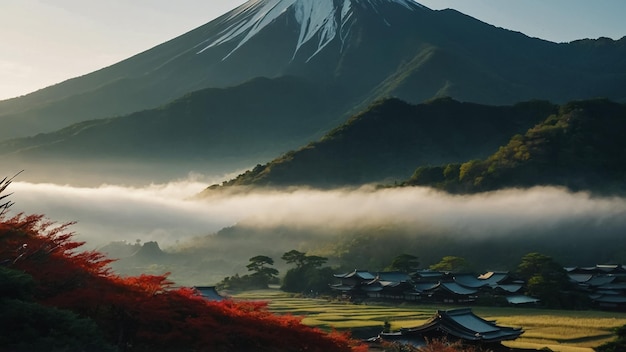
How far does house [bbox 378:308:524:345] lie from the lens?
2358cm

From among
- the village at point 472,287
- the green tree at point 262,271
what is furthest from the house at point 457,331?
the green tree at point 262,271

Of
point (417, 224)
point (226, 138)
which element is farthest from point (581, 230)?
point (226, 138)

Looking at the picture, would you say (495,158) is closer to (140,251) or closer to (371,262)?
(371,262)

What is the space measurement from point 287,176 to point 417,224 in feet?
121

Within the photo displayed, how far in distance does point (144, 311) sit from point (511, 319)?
2878 centimetres

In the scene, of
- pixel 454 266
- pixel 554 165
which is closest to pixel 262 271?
pixel 454 266

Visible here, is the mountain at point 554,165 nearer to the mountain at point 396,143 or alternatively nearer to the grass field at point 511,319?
the mountain at point 396,143

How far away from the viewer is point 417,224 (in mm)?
78188

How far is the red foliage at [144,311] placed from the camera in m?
13.2

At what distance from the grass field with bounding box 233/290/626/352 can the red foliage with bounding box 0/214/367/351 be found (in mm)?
18146

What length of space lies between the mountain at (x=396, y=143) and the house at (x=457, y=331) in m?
85.2

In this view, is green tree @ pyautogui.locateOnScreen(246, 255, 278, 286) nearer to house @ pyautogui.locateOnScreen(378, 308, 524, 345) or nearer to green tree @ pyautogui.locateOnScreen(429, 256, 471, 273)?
green tree @ pyautogui.locateOnScreen(429, 256, 471, 273)

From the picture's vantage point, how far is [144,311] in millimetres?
13188

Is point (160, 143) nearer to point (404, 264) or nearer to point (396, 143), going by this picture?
point (396, 143)
